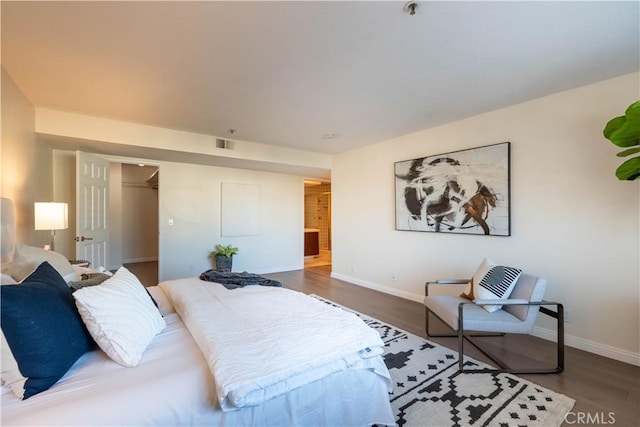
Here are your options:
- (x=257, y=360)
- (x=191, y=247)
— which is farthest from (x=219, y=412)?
(x=191, y=247)

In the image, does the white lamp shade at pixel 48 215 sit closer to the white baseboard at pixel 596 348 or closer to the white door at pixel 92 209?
the white door at pixel 92 209

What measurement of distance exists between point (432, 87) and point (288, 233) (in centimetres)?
443

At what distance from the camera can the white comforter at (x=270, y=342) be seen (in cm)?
121

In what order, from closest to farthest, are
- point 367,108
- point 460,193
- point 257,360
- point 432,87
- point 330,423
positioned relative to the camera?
1. point 257,360
2. point 330,423
3. point 432,87
4. point 367,108
5. point 460,193

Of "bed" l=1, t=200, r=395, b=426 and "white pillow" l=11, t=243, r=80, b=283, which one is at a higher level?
"white pillow" l=11, t=243, r=80, b=283

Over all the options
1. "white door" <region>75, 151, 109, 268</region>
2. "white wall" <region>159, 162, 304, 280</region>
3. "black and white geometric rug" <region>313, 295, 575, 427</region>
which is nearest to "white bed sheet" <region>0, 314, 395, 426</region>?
"black and white geometric rug" <region>313, 295, 575, 427</region>

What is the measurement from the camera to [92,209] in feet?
13.0

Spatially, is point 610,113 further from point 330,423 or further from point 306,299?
point 330,423

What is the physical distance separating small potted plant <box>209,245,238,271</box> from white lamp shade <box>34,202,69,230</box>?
8.55ft

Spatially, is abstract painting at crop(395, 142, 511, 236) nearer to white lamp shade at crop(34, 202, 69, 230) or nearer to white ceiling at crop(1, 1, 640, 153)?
white ceiling at crop(1, 1, 640, 153)

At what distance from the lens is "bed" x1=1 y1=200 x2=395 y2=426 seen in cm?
105

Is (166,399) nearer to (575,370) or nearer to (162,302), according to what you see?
(162,302)

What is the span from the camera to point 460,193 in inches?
143

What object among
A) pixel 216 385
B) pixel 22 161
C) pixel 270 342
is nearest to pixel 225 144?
pixel 22 161
